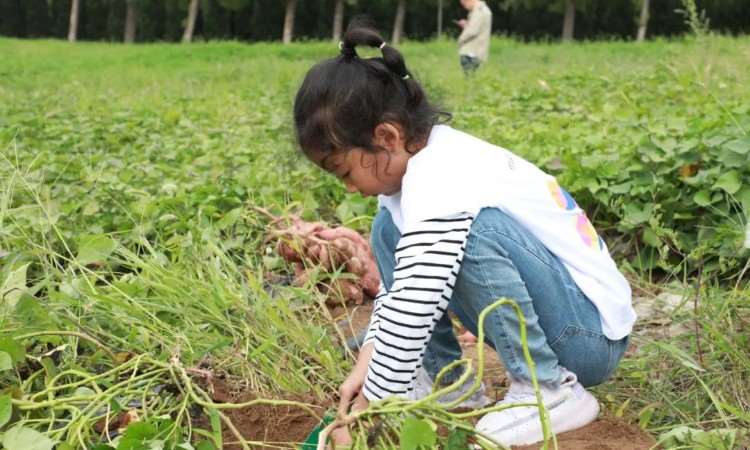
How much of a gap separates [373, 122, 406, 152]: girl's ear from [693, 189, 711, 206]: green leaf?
1.40 meters

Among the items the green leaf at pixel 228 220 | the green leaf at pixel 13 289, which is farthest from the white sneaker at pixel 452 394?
the green leaf at pixel 228 220

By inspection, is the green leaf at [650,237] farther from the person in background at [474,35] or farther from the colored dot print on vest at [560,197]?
the person in background at [474,35]

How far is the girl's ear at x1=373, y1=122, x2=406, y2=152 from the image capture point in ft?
5.65

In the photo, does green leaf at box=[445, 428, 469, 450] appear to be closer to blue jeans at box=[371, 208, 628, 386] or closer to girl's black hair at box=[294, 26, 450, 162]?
blue jeans at box=[371, 208, 628, 386]

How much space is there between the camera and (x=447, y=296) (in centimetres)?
159

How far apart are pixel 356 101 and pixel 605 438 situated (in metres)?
0.77

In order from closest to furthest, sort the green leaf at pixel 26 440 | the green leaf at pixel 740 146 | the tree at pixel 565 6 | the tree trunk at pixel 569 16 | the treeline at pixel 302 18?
the green leaf at pixel 26 440 → the green leaf at pixel 740 146 → the tree trunk at pixel 569 16 → the tree at pixel 565 6 → the treeline at pixel 302 18

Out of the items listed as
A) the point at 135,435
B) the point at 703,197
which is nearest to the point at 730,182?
the point at 703,197

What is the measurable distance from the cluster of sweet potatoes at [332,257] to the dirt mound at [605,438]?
980mm

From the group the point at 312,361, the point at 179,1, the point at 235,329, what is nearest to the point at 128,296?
the point at 235,329

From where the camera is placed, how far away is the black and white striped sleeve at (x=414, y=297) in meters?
1.54

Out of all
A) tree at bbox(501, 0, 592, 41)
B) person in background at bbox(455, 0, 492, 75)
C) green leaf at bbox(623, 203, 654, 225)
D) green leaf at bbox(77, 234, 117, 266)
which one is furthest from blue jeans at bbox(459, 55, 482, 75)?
tree at bbox(501, 0, 592, 41)

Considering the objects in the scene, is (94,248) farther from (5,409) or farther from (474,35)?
(474,35)

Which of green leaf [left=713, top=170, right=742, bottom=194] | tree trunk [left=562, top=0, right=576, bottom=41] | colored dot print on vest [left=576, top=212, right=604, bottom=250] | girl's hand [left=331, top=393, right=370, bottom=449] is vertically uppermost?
tree trunk [left=562, top=0, right=576, bottom=41]
